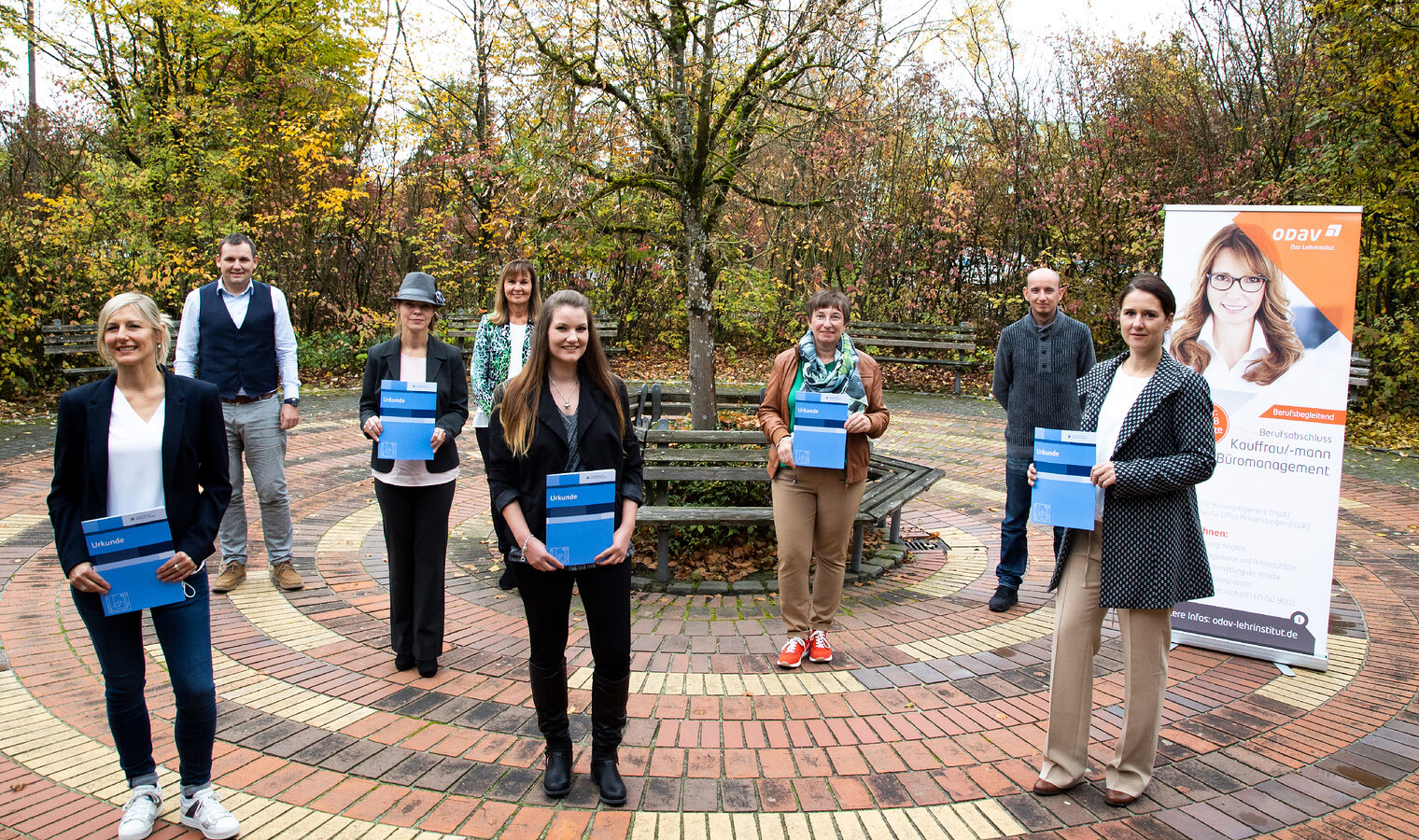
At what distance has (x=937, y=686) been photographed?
13.2 feet

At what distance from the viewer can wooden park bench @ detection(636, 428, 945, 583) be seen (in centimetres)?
516

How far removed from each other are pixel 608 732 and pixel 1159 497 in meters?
2.16

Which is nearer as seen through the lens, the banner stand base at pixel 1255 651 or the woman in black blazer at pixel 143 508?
the woman in black blazer at pixel 143 508

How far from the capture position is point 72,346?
37.2ft

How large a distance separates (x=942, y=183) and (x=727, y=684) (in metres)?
13.3

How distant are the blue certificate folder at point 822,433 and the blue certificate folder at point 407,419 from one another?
5.63ft

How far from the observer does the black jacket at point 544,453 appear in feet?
9.48

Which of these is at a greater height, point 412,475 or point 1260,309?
point 1260,309

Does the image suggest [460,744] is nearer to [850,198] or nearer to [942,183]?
[850,198]

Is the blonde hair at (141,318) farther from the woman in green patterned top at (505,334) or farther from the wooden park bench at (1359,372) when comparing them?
the wooden park bench at (1359,372)

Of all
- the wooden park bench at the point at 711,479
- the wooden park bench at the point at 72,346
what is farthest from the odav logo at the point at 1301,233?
the wooden park bench at the point at 72,346

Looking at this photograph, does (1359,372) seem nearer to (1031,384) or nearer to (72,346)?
(1031,384)

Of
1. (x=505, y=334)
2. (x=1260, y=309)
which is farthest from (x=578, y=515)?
(x=1260, y=309)

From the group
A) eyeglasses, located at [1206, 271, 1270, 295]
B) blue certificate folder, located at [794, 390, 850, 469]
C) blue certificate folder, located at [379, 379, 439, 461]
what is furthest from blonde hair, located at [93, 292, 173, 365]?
eyeglasses, located at [1206, 271, 1270, 295]
